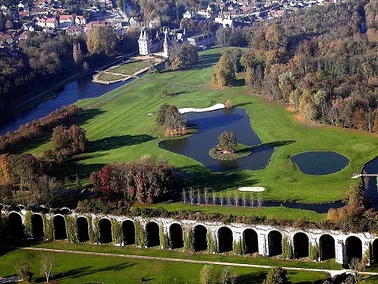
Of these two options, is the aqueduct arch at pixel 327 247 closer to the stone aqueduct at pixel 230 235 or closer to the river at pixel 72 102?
the stone aqueduct at pixel 230 235

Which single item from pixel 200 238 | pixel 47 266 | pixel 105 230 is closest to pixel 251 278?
pixel 200 238

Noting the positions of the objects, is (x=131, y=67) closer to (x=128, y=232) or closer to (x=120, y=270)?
(x=128, y=232)

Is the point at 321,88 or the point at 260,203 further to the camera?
the point at 321,88

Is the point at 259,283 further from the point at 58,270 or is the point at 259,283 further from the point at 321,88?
the point at 321,88

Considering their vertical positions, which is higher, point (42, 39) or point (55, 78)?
point (42, 39)

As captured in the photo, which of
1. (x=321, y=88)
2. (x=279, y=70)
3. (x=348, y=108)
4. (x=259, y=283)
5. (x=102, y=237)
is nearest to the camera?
(x=259, y=283)

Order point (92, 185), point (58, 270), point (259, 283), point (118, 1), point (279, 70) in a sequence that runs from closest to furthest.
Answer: point (259, 283) < point (58, 270) < point (92, 185) < point (279, 70) < point (118, 1)

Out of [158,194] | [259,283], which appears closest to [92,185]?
[158,194]
